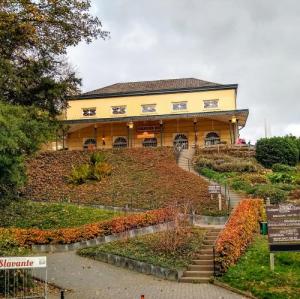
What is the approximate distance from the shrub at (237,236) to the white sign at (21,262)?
6.42 m

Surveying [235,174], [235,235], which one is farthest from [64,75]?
[235,235]

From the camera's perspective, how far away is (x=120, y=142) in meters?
49.4

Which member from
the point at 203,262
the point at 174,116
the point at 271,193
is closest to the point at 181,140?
the point at 174,116

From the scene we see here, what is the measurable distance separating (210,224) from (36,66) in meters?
12.5

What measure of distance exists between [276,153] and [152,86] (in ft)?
58.0

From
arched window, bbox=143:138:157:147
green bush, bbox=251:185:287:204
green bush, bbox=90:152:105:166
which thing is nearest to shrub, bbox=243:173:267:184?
green bush, bbox=251:185:287:204

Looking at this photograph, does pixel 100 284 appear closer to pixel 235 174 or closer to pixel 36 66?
pixel 36 66

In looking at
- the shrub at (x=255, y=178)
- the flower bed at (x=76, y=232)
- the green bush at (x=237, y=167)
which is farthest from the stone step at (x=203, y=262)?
the green bush at (x=237, y=167)

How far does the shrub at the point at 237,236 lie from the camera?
16250 millimetres

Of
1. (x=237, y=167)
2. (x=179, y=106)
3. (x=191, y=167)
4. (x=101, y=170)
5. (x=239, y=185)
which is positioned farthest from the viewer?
(x=179, y=106)

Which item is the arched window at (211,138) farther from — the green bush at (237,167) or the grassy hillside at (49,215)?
the grassy hillside at (49,215)

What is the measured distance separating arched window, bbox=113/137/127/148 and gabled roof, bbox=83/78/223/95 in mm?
4776

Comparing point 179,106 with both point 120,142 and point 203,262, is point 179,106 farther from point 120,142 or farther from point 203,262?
point 203,262

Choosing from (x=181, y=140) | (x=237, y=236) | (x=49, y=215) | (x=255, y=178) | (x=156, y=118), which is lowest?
(x=237, y=236)
